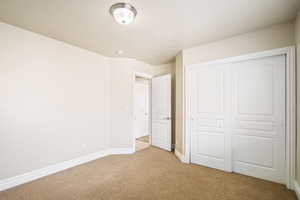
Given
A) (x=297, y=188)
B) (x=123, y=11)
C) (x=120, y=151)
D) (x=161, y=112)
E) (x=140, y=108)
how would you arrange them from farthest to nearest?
(x=140, y=108) → (x=161, y=112) → (x=120, y=151) → (x=297, y=188) → (x=123, y=11)

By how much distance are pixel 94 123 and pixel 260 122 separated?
10.7 feet

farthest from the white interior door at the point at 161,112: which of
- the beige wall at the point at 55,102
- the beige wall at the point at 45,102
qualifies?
the beige wall at the point at 45,102

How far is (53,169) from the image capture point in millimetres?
2510

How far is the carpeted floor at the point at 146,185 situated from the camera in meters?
1.88

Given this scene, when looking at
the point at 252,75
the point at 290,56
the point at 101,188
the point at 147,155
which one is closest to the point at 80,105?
the point at 101,188

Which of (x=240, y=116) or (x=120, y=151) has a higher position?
(x=240, y=116)

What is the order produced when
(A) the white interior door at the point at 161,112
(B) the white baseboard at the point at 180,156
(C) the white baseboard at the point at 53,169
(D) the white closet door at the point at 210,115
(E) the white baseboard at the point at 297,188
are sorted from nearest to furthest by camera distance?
(E) the white baseboard at the point at 297,188 < (C) the white baseboard at the point at 53,169 < (D) the white closet door at the point at 210,115 < (B) the white baseboard at the point at 180,156 < (A) the white interior door at the point at 161,112

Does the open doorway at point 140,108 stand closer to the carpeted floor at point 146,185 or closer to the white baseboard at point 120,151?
the white baseboard at point 120,151

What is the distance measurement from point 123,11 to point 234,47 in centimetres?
202

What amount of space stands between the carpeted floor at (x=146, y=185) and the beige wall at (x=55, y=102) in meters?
0.42

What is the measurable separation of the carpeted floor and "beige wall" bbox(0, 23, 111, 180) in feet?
1.35

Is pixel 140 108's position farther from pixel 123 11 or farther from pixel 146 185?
pixel 123 11

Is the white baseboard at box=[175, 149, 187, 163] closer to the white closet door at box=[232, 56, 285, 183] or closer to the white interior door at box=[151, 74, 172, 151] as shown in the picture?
the white interior door at box=[151, 74, 172, 151]

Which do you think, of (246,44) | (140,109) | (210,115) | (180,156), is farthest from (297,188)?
(140,109)
